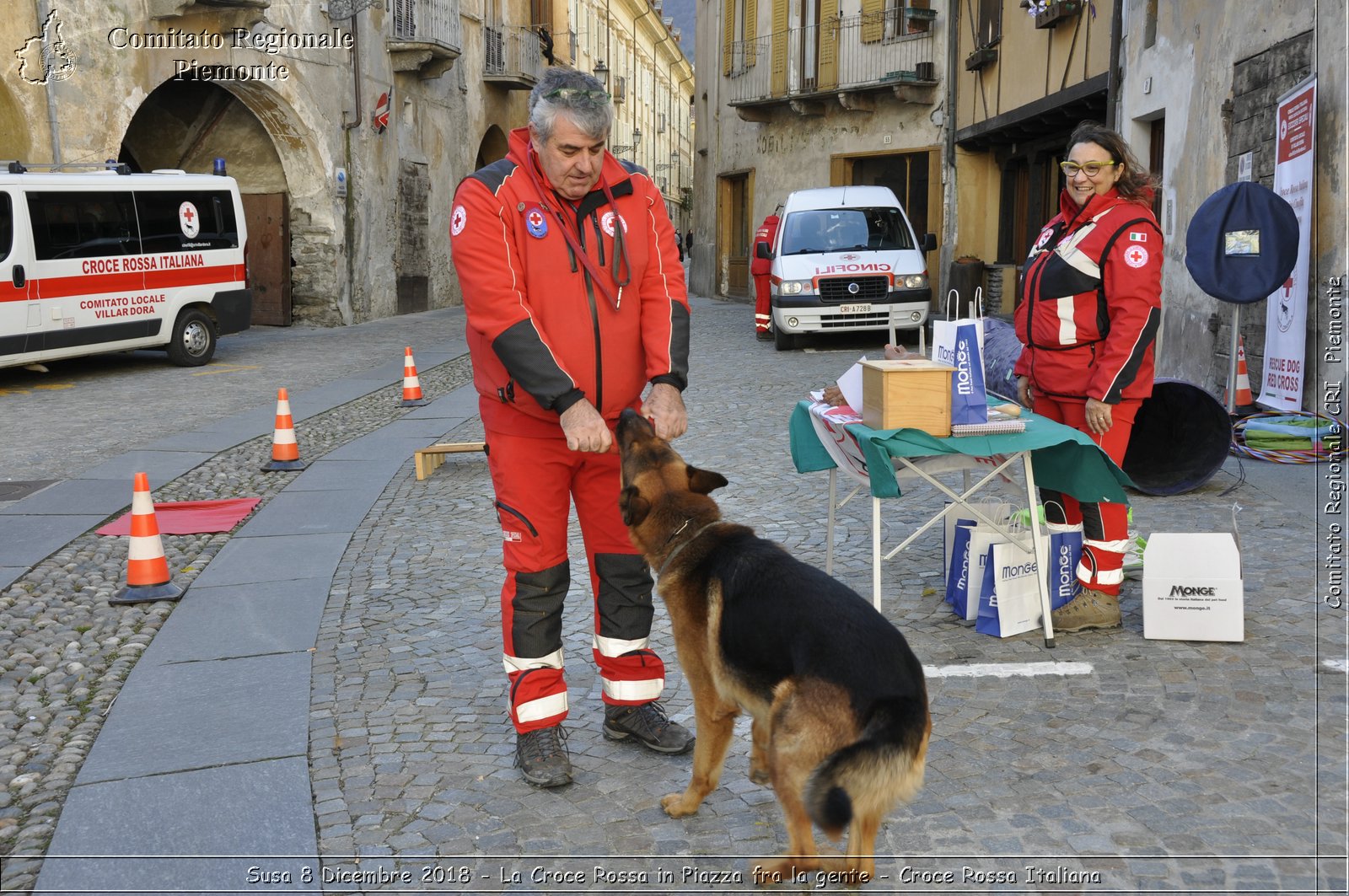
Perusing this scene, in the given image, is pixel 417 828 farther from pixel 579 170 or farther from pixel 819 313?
pixel 819 313

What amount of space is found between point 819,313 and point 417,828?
43.9 feet

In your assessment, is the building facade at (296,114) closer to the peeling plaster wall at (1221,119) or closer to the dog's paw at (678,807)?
the peeling plaster wall at (1221,119)

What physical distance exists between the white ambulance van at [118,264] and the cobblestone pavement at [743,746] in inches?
316

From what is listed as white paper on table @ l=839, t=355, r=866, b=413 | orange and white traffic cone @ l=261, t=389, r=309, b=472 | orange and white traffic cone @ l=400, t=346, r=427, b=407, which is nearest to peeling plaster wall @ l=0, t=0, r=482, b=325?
orange and white traffic cone @ l=400, t=346, r=427, b=407

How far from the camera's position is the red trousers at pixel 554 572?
12.0ft

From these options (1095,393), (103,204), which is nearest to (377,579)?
(1095,393)

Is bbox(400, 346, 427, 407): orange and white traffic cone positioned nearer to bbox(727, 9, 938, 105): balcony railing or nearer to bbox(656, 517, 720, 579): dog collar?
bbox(656, 517, 720, 579): dog collar

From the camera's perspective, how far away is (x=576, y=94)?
343cm

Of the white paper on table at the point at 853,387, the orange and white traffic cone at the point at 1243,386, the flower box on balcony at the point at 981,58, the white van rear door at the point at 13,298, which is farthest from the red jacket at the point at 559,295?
the flower box on balcony at the point at 981,58

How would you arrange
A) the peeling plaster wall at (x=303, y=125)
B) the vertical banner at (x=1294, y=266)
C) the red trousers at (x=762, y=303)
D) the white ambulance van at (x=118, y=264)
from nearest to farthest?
the vertical banner at (x=1294, y=266) → the white ambulance van at (x=118, y=264) → the peeling plaster wall at (x=303, y=125) → the red trousers at (x=762, y=303)

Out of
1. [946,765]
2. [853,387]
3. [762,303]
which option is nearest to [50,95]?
[762,303]

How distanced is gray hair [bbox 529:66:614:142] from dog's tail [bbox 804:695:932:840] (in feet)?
6.05

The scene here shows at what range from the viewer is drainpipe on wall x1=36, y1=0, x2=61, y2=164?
15.0m

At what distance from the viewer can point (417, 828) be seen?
3.38 metres
